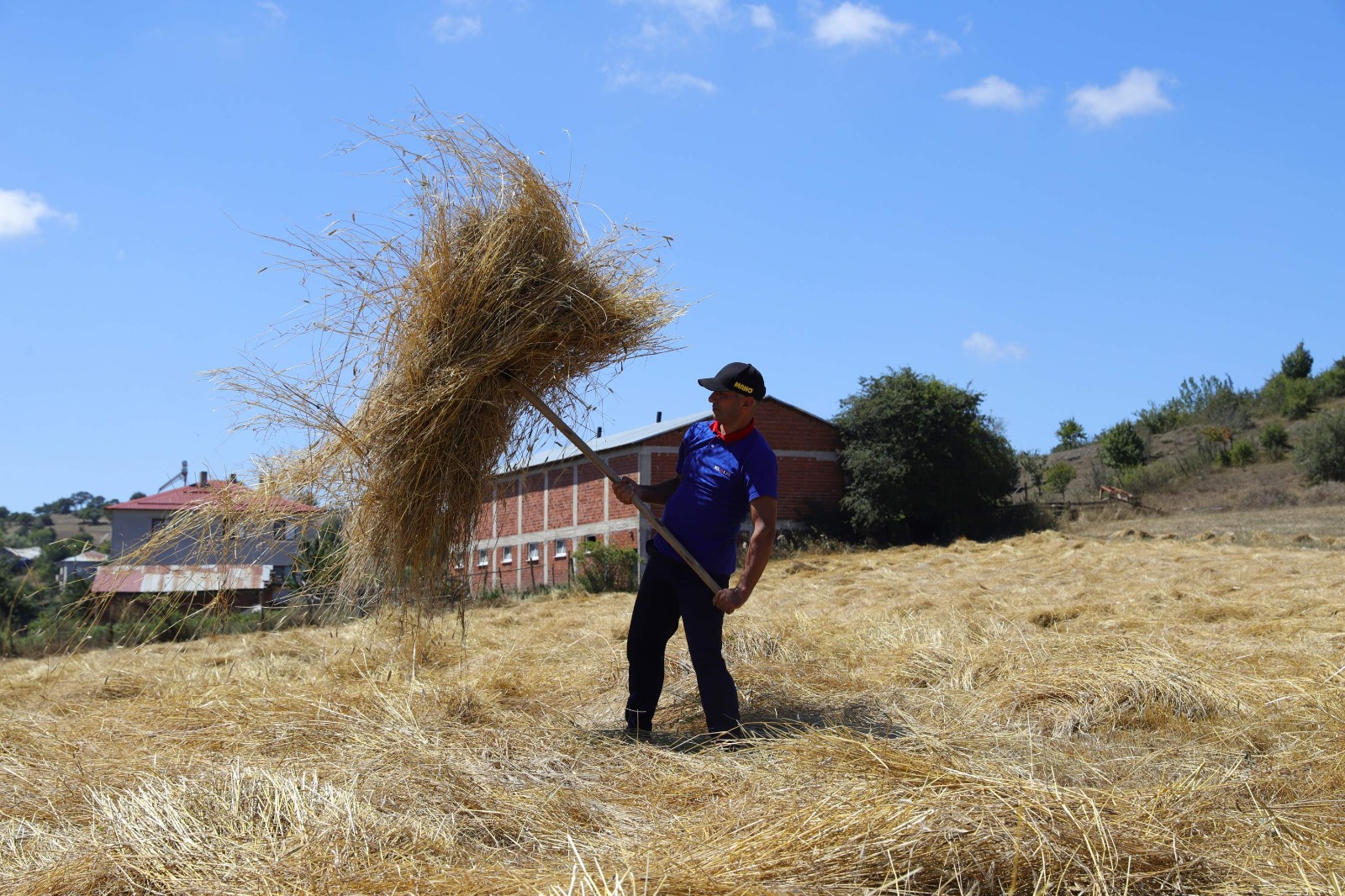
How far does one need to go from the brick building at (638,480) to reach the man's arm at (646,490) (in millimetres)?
19824

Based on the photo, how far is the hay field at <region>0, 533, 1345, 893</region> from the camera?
2258 millimetres

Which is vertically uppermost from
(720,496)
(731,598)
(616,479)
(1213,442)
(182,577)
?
(1213,442)

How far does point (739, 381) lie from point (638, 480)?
21705 mm

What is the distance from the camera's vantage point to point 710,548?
441cm

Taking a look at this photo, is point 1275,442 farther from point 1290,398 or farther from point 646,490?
point 646,490

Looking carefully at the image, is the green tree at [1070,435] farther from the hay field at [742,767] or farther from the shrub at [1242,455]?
the hay field at [742,767]

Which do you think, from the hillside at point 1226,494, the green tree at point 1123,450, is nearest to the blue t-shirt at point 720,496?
the hillside at point 1226,494

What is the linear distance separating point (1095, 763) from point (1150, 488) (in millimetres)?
33615

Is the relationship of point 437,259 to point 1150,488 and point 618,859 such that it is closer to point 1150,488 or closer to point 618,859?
point 618,859

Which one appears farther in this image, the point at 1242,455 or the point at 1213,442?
the point at 1213,442

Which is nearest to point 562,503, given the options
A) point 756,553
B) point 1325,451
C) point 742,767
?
point 1325,451

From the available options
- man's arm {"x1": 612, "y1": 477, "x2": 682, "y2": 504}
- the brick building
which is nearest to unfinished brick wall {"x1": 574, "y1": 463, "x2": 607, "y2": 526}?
the brick building

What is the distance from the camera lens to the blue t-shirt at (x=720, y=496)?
14.3ft

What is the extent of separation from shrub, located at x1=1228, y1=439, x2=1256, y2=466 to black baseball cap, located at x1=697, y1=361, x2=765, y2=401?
35.8 meters
